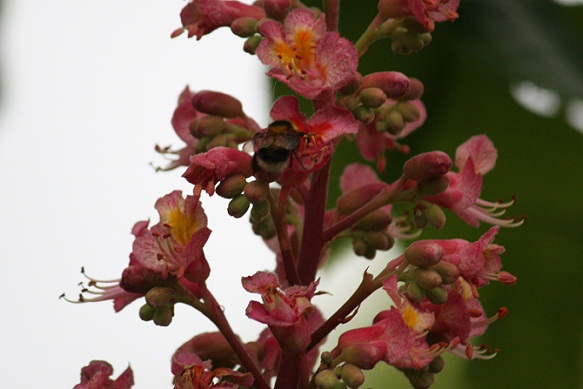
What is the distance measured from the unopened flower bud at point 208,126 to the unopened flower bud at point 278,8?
14cm

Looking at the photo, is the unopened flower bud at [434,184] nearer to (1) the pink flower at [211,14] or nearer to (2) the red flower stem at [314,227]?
(2) the red flower stem at [314,227]

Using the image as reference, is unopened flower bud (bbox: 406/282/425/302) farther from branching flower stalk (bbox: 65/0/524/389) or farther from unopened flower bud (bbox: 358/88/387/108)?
unopened flower bud (bbox: 358/88/387/108)

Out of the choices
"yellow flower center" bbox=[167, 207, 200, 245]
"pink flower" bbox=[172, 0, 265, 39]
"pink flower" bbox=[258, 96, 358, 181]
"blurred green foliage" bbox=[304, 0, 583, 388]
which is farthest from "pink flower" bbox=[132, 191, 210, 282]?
"blurred green foliage" bbox=[304, 0, 583, 388]

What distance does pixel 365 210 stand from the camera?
1.02 metres

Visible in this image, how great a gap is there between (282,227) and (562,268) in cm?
101

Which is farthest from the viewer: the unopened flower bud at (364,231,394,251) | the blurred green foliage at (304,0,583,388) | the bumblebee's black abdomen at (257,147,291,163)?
the blurred green foliage at (304,0,583,388)

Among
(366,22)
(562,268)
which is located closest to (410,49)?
(366,22)

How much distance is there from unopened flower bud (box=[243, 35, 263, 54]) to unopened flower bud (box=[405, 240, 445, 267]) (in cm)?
27

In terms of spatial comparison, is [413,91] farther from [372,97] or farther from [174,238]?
[174,238]

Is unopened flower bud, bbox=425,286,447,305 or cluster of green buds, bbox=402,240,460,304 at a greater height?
cluster of green buds, bbox=402,240,460,304

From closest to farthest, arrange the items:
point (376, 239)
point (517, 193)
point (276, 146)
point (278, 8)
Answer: point (276, 146) → point (278, 8) → point (376, 239) → point (517, 193)

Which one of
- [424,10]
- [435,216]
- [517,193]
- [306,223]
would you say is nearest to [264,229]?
[306,223]

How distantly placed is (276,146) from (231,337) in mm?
222

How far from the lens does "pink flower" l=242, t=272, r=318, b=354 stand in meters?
0.88
